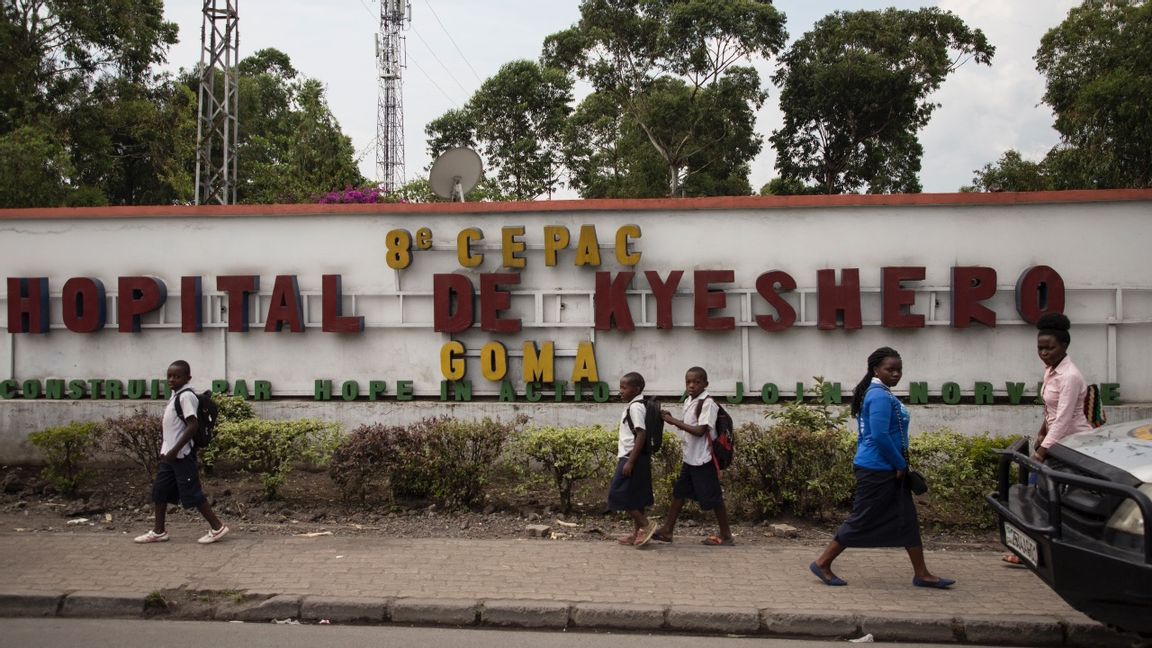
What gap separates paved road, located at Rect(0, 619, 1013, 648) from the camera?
211 inches

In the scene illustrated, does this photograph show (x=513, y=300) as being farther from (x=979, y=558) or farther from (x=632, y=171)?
(x=632, y=171)

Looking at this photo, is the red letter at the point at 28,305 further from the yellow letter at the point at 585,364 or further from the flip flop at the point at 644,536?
the flip flop at the point at 644,536

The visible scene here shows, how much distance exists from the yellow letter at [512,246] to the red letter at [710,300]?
6.47 feet

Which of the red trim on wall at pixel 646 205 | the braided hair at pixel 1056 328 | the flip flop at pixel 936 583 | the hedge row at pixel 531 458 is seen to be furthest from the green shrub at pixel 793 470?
the red trim on wall at pixel 646 205

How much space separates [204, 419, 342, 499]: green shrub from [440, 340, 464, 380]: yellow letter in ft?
6.30

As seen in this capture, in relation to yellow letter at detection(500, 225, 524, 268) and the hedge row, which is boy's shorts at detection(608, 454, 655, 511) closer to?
the hedge row

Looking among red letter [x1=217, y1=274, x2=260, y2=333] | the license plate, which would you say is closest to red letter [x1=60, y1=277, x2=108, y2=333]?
red letter [x1=217, y1=274, x2=260, y2=333]

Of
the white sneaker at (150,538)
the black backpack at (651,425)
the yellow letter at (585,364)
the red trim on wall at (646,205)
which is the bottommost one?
the white sneaker at (150,538)

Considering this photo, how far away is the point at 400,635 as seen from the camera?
5543 mm

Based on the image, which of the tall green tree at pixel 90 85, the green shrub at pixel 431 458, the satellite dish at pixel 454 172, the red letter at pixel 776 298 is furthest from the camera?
the tall green tree at pixel 90 85

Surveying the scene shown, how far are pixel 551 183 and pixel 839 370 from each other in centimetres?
2738

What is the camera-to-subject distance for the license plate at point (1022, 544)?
15.7ft

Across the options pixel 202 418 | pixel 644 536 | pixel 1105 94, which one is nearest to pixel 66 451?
pixel 202 418

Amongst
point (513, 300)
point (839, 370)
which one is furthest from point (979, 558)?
point (513, 300)
